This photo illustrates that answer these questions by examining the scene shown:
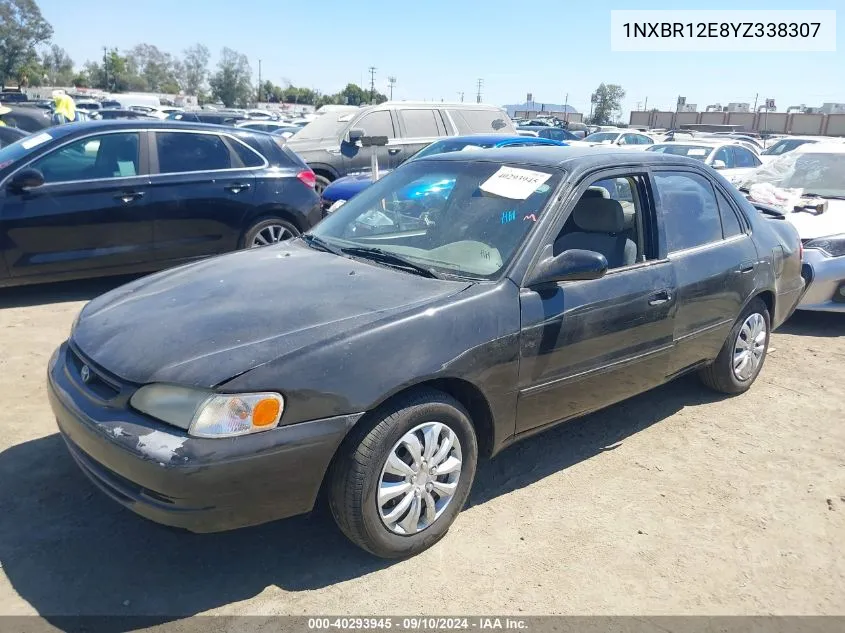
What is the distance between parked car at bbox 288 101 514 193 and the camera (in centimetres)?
1132

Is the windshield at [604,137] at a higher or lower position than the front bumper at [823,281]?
higher

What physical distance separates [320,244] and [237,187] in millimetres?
3423

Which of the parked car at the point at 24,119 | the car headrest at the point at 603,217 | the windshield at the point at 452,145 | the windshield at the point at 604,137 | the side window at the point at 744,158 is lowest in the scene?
the side window at the point at 744,158

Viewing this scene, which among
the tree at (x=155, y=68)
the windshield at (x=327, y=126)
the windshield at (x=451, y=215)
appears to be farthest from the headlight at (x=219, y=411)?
the tree at (x=155, y=68)

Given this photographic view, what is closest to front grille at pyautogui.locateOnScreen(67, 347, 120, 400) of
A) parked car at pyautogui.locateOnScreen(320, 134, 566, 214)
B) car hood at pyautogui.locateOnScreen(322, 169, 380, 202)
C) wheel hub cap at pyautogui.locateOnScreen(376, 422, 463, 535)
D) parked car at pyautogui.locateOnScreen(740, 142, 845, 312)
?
wheel hub cap at pyautogui.locateOnScreen(376, 422, 463, 535)

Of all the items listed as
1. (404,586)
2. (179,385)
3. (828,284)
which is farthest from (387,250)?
(828,284)

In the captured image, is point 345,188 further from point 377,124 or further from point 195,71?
point 195,71

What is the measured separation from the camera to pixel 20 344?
5.14 meters

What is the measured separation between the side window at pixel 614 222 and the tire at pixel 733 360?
117cm

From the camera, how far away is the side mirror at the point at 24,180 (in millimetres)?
5906

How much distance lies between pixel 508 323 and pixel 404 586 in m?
1.18

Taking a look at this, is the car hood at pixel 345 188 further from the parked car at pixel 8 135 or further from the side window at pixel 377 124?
the parked car at pixel 8 135

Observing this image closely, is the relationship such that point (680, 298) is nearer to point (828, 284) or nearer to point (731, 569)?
point (731, 569)

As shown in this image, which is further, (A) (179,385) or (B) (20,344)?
(B) (20,344)
